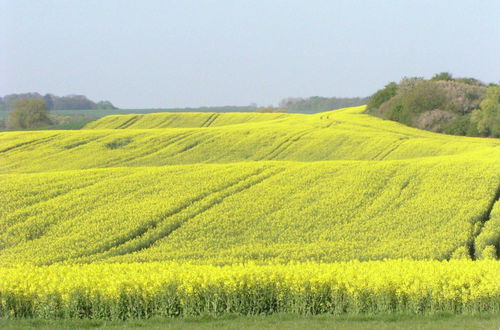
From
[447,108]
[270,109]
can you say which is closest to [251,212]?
[447,108]

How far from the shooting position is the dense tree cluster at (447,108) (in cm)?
4959

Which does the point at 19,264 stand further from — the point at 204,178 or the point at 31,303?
the point at 204,178

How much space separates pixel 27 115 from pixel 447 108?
135 ft

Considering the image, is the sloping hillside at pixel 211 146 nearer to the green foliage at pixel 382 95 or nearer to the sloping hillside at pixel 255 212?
the sloping hillside at pixel 255 212

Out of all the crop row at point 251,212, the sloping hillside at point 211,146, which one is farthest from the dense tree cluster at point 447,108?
the crop row at point 251,212

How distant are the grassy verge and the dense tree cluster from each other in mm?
39177

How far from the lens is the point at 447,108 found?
179 feet

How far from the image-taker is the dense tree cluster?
49.6 meters

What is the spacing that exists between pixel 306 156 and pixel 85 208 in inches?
771

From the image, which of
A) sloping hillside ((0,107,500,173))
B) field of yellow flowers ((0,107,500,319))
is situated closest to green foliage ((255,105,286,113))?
sloping hillside ((0,107,500,173))

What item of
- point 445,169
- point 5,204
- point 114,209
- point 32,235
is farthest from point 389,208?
point 5,204

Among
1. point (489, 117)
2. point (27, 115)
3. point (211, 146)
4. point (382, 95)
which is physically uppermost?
point (382, 95)

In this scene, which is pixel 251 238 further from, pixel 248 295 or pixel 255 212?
pixel 248 295

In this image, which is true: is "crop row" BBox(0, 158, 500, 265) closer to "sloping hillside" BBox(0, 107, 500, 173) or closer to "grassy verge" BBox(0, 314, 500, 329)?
"grassy verge" BBox(0, 314, 500, 329)
